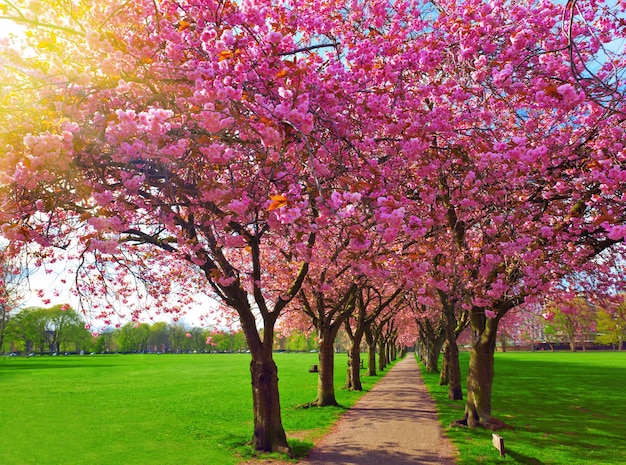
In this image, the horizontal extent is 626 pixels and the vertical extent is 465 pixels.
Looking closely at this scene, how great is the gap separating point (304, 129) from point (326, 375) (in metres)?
16.1

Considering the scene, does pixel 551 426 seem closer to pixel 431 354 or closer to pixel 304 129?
pixel 304 129

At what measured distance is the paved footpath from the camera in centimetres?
1051

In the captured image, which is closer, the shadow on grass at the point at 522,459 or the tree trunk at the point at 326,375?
the shadow on grass at the point at 522,459

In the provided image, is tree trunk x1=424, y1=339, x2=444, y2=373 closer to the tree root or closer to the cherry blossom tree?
the tree root

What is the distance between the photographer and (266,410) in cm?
1138

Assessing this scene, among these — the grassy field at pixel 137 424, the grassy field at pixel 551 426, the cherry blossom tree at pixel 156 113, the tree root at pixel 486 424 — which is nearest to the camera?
the cherry blossom tree at pixel 156 113

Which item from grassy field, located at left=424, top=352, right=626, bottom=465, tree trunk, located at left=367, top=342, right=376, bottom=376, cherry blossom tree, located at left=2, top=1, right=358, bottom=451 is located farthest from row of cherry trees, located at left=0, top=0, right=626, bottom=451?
tree trunk, located at left=367, top=342, right=376, bottom=376

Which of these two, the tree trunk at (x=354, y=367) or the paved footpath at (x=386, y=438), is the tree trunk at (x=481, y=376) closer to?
the paved footpath at (x=386, y=438)

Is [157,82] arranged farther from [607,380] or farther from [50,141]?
[607,380]

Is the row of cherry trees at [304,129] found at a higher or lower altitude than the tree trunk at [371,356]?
higher

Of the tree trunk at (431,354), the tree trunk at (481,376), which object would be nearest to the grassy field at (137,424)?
the tree trunk at (481,376)

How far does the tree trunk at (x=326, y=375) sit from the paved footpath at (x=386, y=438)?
1.22 meters

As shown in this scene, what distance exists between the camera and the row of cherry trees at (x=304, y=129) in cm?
548

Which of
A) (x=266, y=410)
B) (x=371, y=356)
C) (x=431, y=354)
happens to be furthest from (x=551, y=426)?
(x=431, y=354)
